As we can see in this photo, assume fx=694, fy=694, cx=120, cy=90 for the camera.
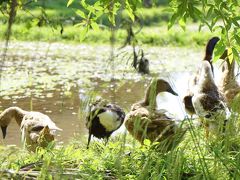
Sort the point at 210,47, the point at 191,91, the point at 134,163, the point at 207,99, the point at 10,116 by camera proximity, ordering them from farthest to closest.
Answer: the point at 210,47 < the point at 10,116 < the point at 191,91 < the point at 207,99 < the point at 134,163

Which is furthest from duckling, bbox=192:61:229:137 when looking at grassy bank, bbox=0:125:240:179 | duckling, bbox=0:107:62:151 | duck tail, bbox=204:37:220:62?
duck tail, bbox=204:37:220:62

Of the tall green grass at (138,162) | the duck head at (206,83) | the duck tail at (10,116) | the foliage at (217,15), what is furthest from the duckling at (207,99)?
the duck tail at (10,116)

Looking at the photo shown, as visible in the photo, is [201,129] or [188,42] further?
[188,42]

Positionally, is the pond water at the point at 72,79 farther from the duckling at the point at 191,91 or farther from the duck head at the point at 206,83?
the duck head at the point at 206,83

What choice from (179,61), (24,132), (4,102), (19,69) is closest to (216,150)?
(24,132)

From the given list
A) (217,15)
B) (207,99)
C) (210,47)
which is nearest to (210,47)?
(210,47)

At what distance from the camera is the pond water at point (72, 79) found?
983 centimetres

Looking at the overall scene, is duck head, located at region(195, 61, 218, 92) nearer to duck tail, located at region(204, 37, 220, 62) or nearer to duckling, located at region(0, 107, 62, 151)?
duckling, located at region(0, 107, 62, 151)

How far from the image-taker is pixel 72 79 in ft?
46.8

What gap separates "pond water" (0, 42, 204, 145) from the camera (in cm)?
983

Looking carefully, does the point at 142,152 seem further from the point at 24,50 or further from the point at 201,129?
the point at 24,50

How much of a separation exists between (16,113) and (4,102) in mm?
3132

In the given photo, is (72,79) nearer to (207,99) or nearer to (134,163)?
(207,99)

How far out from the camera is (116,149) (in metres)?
5.45
